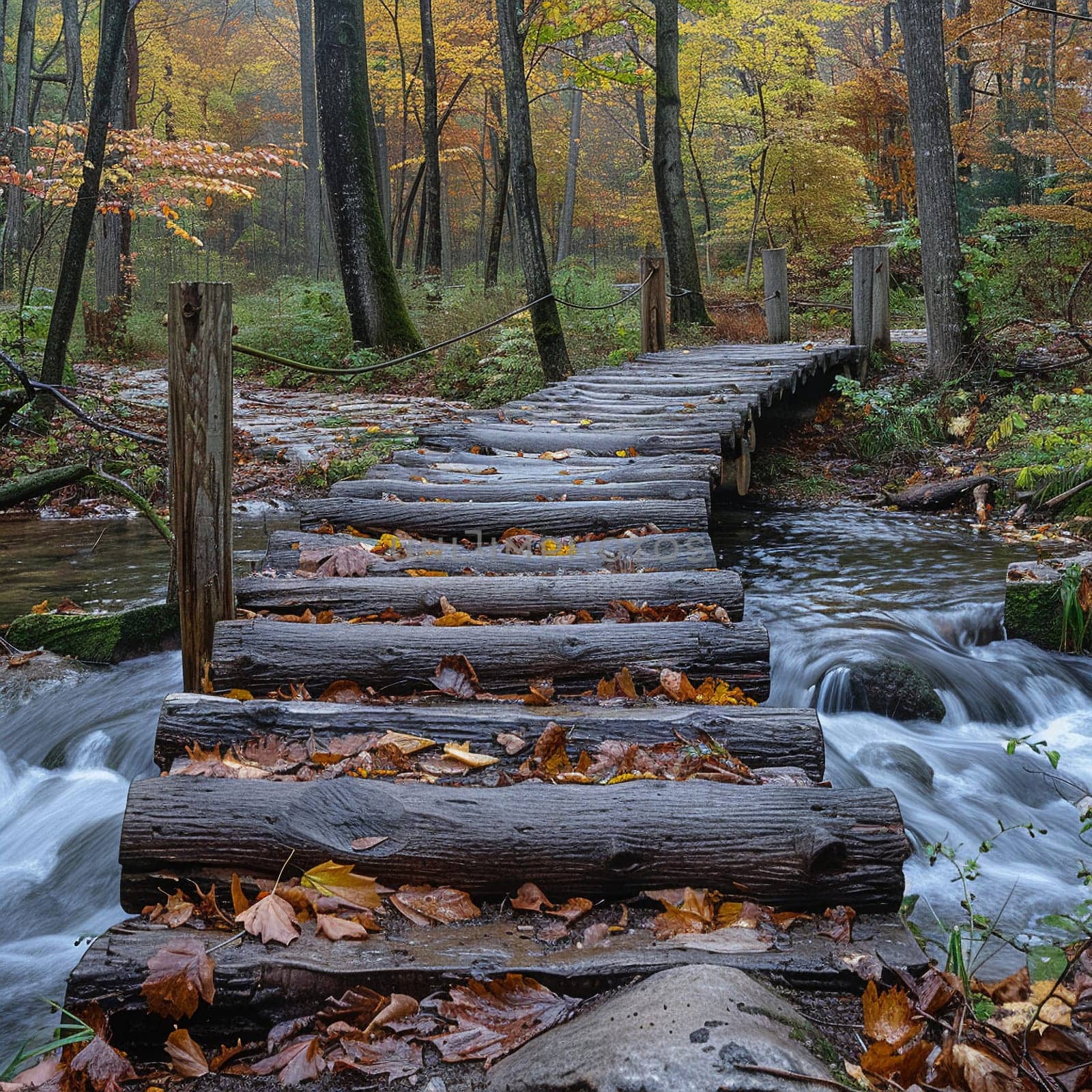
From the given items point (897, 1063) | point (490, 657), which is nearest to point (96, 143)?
point (490, 657)

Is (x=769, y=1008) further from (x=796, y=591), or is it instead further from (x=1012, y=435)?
(x=1012, y=435)

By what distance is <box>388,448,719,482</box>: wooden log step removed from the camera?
20.5ft

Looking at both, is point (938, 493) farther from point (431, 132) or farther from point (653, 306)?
point (431, 132)

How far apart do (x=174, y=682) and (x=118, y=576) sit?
88.1 inches

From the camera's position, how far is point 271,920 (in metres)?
2.39

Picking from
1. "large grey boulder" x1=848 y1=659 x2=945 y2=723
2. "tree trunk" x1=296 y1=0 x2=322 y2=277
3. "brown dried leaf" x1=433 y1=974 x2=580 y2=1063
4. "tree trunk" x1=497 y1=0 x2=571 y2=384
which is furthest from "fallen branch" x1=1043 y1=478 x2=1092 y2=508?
"tree trunk" x1=296 y1=0 x2=322 y2=277

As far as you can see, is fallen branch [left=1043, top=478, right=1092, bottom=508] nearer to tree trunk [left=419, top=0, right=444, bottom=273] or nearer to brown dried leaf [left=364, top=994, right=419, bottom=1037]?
brown dried leaf [left=364, top=994, right=419, bottom=1037]

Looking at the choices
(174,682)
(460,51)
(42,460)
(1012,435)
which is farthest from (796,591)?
(460,51)

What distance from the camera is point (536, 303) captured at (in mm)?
10414

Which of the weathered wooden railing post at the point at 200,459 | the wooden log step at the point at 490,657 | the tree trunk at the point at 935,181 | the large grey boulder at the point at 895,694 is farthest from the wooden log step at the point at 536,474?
the tree trunk at the point at 935,181

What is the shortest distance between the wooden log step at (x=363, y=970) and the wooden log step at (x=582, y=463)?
Answer: 13.5ft

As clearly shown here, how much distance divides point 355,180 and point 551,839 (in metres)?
13.1

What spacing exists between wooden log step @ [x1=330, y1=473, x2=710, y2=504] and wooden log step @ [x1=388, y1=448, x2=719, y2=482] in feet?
1.05

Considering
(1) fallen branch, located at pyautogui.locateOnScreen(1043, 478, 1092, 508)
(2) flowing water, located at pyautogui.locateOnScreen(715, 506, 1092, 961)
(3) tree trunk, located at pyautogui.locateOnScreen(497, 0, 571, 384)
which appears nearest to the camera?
(2) flowing water, located at pyautogui.locateOnScreen(715, 506, 1092, 961)
